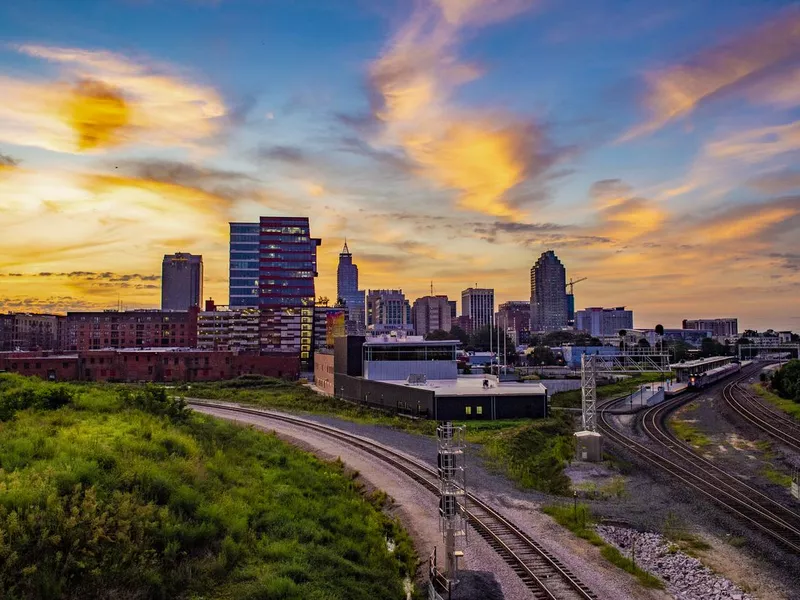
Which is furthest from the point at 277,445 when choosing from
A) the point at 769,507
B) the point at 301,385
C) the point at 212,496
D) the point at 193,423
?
the point at 301,385

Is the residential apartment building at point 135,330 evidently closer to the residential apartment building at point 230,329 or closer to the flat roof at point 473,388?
the residential apartment building at point 230,329

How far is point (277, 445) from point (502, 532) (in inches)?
775

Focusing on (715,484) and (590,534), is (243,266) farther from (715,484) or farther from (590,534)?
(590,534)

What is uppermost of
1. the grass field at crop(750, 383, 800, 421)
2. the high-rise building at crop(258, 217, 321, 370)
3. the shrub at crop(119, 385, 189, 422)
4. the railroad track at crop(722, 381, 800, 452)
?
the high-rise building at crop(258, 217, 321, 370)

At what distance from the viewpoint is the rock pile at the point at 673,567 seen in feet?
70.5

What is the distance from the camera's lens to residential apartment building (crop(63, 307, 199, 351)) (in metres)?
162

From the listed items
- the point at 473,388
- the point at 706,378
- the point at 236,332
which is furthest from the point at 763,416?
the point at 236,332

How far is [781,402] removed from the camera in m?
75.1

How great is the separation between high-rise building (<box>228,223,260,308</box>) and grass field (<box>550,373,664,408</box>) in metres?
119

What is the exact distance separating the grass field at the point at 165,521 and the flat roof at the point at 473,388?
87.2 feet

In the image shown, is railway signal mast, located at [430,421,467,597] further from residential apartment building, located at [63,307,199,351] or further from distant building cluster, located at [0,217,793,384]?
residential apartment building, located at [63,307,199,351]

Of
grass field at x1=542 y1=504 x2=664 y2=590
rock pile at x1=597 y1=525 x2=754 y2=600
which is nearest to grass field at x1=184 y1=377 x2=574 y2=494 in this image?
grass field at x1=542 y1=504 x2=664 y2=590

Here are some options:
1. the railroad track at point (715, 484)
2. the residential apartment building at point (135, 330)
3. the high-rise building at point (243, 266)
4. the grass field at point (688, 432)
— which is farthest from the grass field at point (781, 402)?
the residential apartment building at point (135, 330)

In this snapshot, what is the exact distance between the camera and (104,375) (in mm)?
95750
